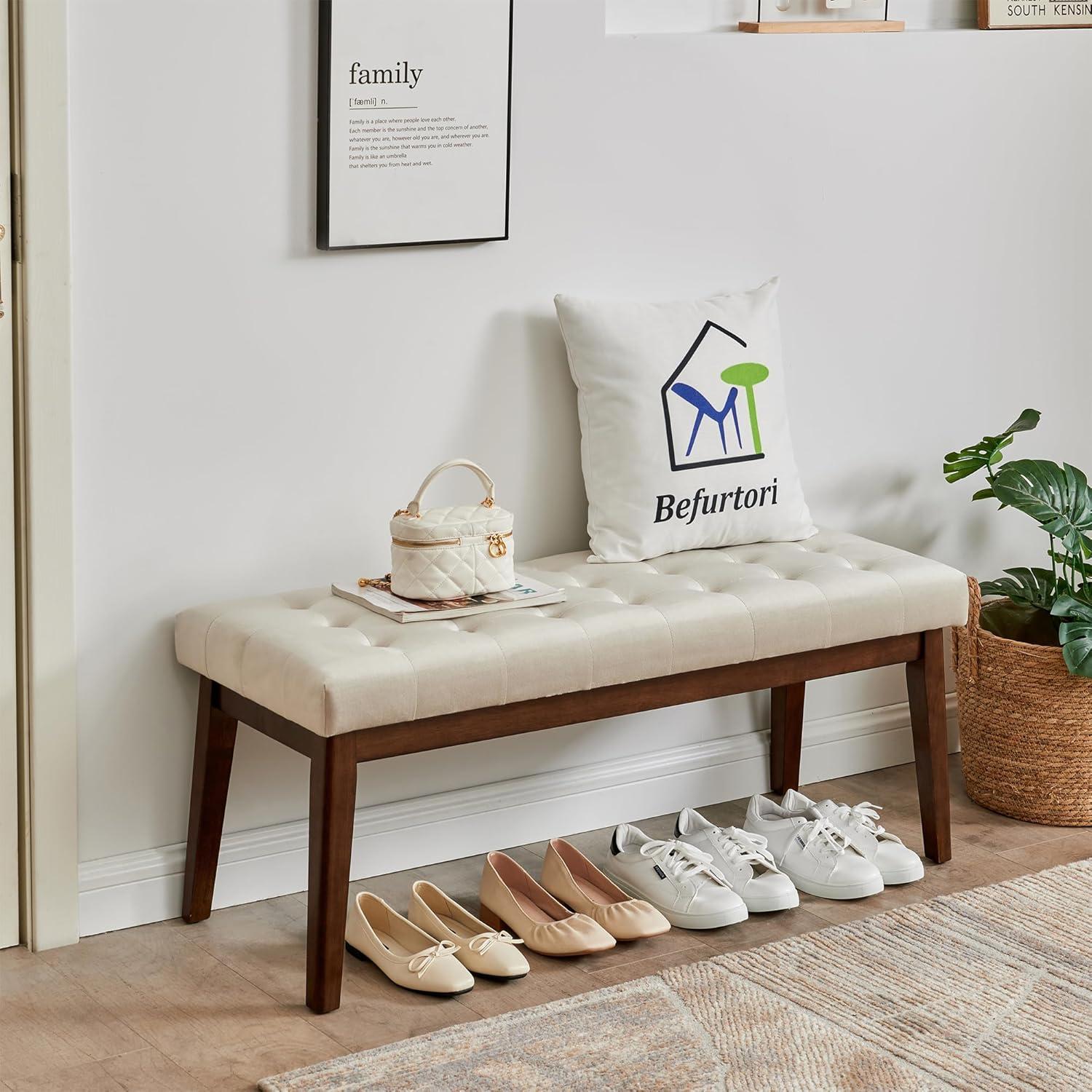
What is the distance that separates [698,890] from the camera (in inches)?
100

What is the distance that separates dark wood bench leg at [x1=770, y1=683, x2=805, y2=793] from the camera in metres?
3.10

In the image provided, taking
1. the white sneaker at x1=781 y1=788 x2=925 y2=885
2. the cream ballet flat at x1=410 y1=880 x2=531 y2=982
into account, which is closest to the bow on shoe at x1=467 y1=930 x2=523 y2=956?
the cream ballet flat at x1=410 y1=880 x2=531 y2=982

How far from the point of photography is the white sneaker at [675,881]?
99.7 inches

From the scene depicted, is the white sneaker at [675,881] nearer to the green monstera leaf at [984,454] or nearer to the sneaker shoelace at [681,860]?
the sneaker shoelace at [681,860]

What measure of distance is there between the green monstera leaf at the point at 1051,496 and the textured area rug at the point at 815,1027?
0.78 m

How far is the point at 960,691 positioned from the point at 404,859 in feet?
3.85

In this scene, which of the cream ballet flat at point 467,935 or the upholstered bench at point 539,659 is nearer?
the upholstered bench at point 539,659

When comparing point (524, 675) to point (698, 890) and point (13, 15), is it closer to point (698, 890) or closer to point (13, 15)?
point (698, 890)

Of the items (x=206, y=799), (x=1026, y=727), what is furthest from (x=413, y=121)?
(x=1026, y=727)

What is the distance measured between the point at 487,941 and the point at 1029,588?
1.38 metres

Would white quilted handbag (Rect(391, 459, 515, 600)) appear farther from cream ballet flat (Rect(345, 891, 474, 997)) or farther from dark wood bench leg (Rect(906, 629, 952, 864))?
dark wood bench leg (Rect(906, 629, 952, 864))

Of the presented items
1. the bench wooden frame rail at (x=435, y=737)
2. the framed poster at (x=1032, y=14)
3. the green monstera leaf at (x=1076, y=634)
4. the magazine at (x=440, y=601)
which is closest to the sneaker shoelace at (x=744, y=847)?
the bench wooden frame rail at (x=435, y=737)

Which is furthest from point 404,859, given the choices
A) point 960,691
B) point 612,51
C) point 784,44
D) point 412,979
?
point 784,44

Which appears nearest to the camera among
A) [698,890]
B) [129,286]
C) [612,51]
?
[129,286]
